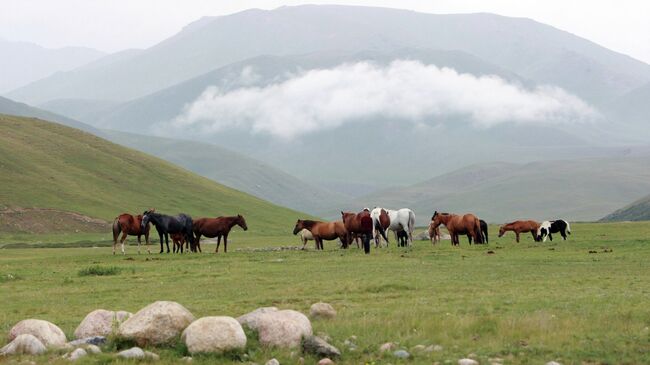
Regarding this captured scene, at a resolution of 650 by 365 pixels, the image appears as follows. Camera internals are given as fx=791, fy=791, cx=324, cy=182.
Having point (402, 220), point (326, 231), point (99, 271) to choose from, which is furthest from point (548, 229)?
point (99, 271)

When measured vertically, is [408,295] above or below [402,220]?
below

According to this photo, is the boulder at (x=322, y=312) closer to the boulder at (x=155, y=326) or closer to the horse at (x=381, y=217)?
the boulder at (x=155, y=326)

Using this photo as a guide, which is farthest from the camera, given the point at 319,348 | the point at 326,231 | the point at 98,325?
the point at 326,231

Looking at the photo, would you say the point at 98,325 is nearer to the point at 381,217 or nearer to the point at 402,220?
the point at 381,217

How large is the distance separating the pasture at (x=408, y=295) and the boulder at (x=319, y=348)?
30cm

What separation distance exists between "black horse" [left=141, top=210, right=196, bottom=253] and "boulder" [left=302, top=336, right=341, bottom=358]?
35.2 m

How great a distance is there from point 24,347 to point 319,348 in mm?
6730

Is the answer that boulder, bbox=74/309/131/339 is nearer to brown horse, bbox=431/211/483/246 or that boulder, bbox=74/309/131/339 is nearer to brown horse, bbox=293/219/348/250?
brown horse, bbox=293/219/348/250

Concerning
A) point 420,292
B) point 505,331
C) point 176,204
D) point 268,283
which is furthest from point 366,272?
point 176,204

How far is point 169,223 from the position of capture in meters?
52.5

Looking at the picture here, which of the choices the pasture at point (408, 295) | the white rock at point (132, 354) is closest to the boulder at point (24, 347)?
the pasture at point (408, 295)

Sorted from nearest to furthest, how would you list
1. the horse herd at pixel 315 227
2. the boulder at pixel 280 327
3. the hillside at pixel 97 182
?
the boulder at pixel 280 327, the horse herd at pixel 315 227, the hillside at pixel 97 182

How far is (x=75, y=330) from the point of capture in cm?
2048

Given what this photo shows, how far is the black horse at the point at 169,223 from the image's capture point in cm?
5209
